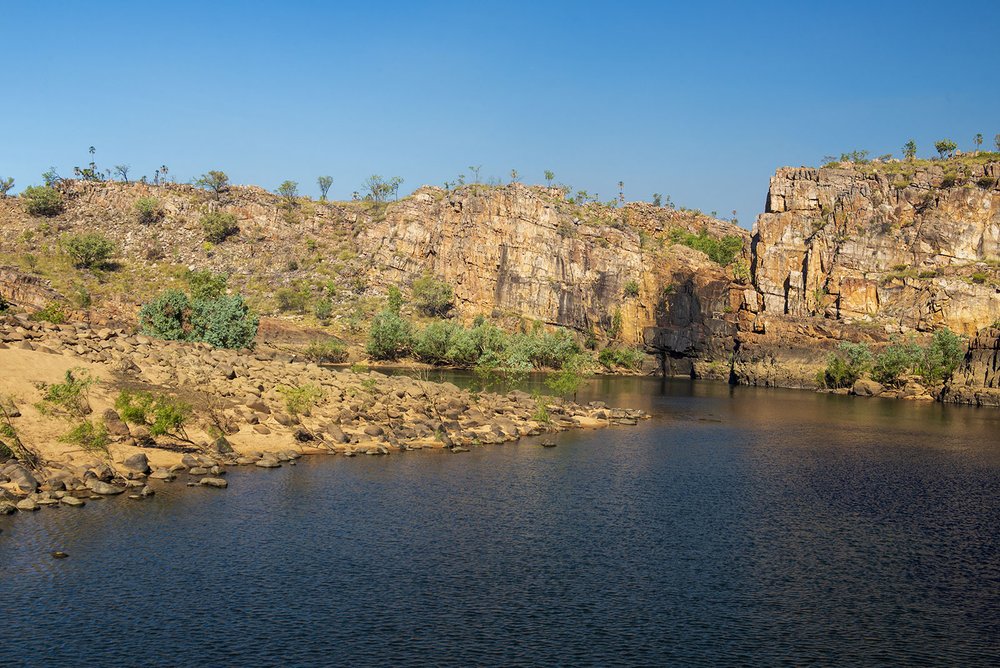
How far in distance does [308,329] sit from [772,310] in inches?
3029

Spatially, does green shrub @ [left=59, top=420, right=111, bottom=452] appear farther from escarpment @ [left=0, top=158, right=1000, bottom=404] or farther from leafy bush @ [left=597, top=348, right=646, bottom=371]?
leafy bush @ [left=597, top=348, right=646, bottom=371]

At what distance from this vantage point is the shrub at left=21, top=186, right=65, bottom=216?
147 m

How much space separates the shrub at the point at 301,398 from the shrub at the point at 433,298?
9631 cm

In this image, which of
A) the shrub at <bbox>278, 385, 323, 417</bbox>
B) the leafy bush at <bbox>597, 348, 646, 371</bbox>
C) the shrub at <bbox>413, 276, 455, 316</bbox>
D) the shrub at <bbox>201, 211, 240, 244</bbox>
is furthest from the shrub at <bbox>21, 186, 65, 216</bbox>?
the shrub at <bbox>278, 385, 323, 417</bbox>

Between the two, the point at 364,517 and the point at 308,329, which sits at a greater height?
the point at 308,329

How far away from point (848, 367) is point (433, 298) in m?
70.3

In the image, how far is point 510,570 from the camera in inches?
1037

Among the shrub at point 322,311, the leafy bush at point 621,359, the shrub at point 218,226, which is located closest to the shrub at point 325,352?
the shrub at point 322,311

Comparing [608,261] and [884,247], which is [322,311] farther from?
[884,247]

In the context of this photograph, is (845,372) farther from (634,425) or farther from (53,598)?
(53,598)

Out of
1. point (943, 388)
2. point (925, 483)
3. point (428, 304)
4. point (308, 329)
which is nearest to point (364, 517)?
point (925, 483)

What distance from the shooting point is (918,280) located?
5015 inches

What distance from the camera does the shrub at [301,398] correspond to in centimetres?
4706

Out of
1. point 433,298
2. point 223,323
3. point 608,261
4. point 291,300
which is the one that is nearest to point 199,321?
point 223,323
